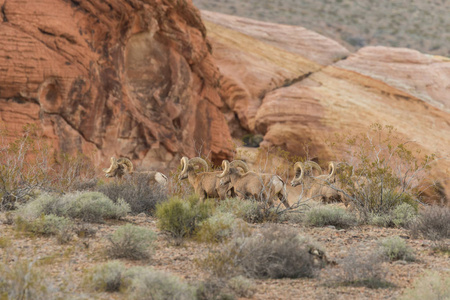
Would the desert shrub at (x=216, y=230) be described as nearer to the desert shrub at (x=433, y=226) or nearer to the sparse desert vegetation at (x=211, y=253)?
the sparse desert vegetation at (x=211, y=253)

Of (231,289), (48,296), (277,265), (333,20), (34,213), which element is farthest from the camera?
(333,20)

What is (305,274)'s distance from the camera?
6125 mm

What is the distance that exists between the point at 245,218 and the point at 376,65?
23456mm

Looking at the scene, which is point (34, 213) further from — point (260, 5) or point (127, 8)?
point (260, 5)

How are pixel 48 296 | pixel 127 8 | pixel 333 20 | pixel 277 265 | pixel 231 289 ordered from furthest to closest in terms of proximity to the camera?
pixel 333 20 < pixel 127 8 < pixel 277 265 < pixel 231 289 < pixel 48 296

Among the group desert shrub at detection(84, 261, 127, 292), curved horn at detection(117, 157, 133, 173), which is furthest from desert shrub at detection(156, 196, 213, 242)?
curved horn at detection(117, 157, 133, 173)

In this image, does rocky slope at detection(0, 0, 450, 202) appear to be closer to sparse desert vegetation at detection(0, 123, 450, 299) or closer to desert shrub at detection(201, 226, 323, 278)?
sparse desert vegetation at detection(0, 123, 450, 299)

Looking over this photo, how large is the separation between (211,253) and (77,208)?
3.47 m

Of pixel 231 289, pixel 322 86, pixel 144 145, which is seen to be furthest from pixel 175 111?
pixel 231 289

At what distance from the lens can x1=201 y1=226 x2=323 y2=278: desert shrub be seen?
5.79 metres

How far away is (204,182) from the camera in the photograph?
39.2 ft

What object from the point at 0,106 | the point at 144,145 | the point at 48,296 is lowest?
the point at 144,145

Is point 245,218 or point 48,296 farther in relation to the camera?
point 245,218

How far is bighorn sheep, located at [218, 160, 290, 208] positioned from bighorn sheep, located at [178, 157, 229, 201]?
0.20 m
